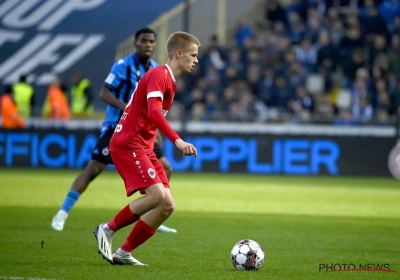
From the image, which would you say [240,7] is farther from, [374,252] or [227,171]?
[374,252]

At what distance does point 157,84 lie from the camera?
6621mm

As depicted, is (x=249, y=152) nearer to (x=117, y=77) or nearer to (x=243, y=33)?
(x=243, y=33)

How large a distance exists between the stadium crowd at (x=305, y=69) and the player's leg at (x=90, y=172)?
416 inches

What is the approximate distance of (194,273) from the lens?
647cm


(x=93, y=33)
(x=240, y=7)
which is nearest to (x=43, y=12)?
(x=93, y=33)

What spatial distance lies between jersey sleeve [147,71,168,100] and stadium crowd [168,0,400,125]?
1337cm

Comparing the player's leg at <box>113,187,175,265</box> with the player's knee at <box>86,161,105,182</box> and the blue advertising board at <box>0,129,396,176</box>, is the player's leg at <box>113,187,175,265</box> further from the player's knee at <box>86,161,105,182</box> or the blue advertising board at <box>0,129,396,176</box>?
the blue advertising board at <box>0,129,396,176</box>

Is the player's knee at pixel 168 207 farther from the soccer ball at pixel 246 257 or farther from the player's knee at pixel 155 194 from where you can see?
the soccer ball at pixel 246 257

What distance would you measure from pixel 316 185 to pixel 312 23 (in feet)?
23.4

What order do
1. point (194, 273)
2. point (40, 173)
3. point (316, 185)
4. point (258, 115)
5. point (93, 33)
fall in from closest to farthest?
1. point (194, 273)
2. point (316, 185)
3. point (40, 173)
4. point (258, 115)
5. point (93, 33)

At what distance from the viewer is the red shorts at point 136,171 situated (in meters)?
6.71

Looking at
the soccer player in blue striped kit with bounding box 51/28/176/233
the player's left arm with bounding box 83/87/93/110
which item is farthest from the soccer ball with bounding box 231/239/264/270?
the player's left arm with bounding box 83/87/93/110

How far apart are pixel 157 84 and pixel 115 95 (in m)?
3.17

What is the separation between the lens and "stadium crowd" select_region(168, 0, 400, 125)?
20.8 m
